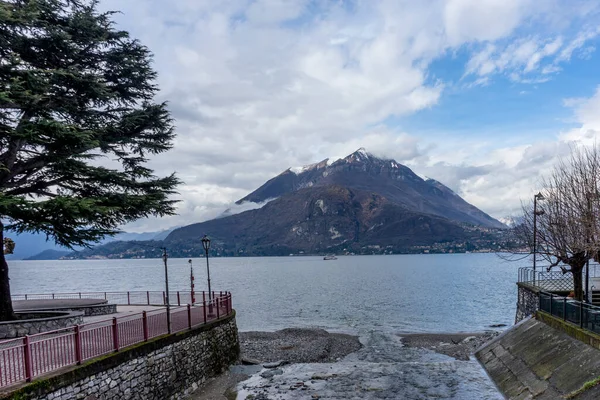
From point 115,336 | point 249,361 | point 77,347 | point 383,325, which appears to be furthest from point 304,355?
point 77,347

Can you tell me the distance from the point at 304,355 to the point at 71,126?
21189mm

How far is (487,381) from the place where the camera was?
22.7 meters

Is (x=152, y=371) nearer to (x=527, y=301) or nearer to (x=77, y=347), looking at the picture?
(x=77, y=347)

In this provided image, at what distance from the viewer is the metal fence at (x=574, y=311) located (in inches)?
664


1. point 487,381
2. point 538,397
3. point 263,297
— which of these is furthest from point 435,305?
point 538,397

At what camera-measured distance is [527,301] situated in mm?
29828

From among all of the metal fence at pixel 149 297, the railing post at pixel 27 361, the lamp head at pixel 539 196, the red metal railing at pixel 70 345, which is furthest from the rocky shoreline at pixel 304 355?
the lamp head at pixel 539 196

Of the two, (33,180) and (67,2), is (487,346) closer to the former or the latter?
(33,180)

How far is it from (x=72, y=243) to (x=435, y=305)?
5254cm

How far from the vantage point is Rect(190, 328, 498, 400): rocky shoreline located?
21938 mm

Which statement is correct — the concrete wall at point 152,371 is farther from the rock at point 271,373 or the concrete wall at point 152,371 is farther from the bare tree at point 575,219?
the bare tree at point 575,219

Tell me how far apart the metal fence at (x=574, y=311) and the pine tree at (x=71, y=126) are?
19425 mm

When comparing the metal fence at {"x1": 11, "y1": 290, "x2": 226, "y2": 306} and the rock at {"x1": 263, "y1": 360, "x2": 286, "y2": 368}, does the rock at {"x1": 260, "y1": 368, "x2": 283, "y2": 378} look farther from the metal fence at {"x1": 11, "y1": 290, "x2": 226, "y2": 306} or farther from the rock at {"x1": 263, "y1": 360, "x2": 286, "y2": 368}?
the metal fence at {"x1": 11, "y1": 290, "x2": 226, "y2": 306}

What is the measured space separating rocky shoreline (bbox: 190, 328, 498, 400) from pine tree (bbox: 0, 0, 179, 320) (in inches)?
376
